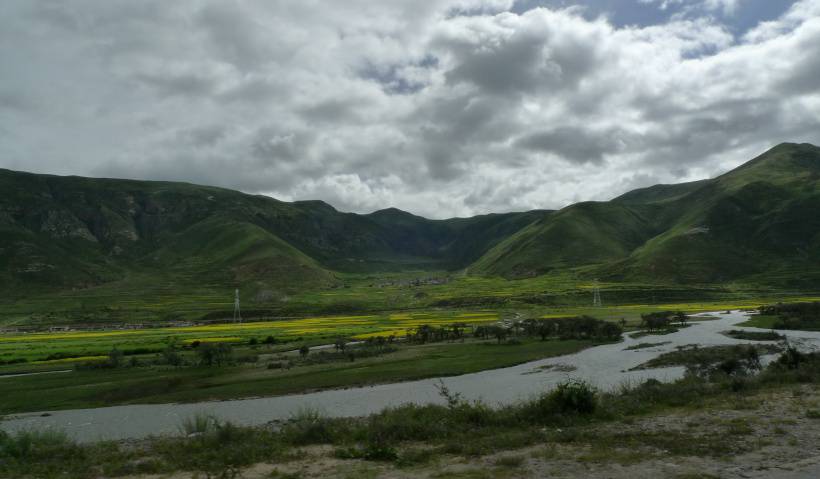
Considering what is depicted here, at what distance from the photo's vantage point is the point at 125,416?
1425 inches

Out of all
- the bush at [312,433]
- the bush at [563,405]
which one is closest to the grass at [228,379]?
the bush at [312,433]

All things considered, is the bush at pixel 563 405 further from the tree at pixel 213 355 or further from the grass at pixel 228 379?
the tree at pixel 213 355

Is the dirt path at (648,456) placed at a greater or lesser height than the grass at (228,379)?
greater

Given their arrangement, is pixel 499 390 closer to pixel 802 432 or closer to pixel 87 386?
pixel 802 432

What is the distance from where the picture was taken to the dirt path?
13.4 metres

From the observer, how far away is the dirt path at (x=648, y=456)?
1343cm

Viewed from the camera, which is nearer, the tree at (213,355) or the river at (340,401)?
the river at (340,401)

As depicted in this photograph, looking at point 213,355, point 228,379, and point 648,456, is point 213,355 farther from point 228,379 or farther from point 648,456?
point 648,456

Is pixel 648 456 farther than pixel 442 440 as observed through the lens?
No

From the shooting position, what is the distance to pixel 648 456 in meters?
14.7

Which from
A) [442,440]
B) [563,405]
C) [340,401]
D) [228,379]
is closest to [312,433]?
[442,440]

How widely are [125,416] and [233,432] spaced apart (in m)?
21.6

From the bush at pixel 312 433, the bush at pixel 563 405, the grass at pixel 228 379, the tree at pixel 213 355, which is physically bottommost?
the grass at pixel 228 379

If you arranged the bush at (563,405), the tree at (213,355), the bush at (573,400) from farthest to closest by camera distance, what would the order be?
the tree at (213,355) → the bush at (573,400) → the bush at (563,405)
